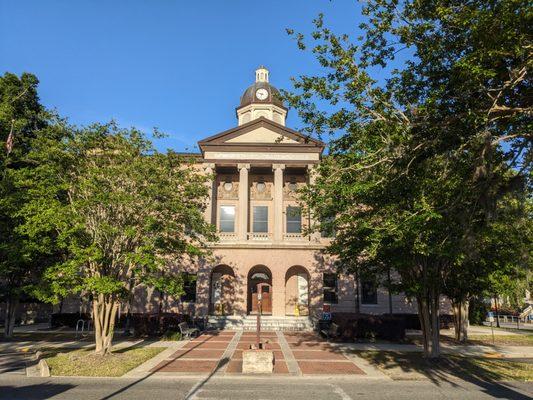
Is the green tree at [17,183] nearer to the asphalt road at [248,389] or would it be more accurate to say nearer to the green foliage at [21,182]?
the green foliage at [21,182]

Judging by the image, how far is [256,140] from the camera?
33562mm

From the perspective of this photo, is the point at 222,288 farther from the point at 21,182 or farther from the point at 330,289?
the point at 21,182

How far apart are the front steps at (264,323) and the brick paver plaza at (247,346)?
3.92 metres

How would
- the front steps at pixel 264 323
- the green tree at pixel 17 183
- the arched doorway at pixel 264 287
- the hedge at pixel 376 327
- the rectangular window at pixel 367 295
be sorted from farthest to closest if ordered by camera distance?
1. the arched doorway at pixel 264 287
2. the rectangular window at pixel 367 295
3. the front steps at pixel 264 323
4. the hedge at pixel 376 327
5. the green tree at pixel 17 183

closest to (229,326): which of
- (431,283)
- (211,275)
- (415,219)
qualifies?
(211,275)

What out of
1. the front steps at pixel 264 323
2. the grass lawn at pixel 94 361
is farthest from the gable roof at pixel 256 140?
the grass lawn at pixel 94 361

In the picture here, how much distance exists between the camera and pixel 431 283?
15.5 m

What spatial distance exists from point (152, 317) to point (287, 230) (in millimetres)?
14565

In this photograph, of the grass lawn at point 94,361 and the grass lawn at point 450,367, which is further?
the grass lawn at point 94,361

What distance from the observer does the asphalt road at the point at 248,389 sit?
10586 millimetres

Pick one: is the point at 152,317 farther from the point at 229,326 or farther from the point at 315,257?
the point at 315,257

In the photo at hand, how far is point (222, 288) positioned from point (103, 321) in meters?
16.4

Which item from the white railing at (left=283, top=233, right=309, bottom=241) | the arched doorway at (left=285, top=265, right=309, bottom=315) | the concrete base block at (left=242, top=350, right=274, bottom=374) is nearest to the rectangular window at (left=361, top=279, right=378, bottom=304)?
the arched doorway at (left=285, top=265, right=309, bottom=315)

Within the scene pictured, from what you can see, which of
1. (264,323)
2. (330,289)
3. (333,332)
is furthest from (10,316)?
(330,289)
